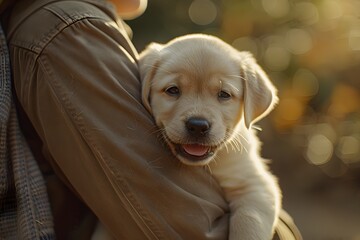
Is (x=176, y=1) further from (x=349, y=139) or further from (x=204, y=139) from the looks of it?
(x=204, y=139)

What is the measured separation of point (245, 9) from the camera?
7324 mm

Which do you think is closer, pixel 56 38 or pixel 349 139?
pixel 56 38

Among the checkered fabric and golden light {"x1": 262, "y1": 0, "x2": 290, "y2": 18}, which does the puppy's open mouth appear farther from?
golden light {"x1": 262, "y1": 0, "x2": 290, "y2": 18}

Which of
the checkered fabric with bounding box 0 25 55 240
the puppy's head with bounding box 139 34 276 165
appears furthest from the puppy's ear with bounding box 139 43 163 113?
the checkered fabric with bounding box 0 25 55 240

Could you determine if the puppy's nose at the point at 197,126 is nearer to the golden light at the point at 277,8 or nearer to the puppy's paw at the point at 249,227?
the puppy's paw at the point at 249,227

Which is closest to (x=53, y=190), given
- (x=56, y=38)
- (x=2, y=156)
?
(x=2, y=156)

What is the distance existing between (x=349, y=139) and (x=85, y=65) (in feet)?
16.8

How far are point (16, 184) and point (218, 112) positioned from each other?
0.84 m

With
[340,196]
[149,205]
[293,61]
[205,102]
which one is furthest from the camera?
[293,61]

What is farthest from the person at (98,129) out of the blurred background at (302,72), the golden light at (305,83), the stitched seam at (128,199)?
the golden light at (305,83)

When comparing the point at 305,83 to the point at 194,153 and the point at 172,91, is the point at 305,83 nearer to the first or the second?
the point at 172,91

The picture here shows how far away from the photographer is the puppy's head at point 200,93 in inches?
96.3

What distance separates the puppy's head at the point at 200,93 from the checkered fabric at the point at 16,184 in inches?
19.6

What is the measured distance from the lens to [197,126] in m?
2.44
